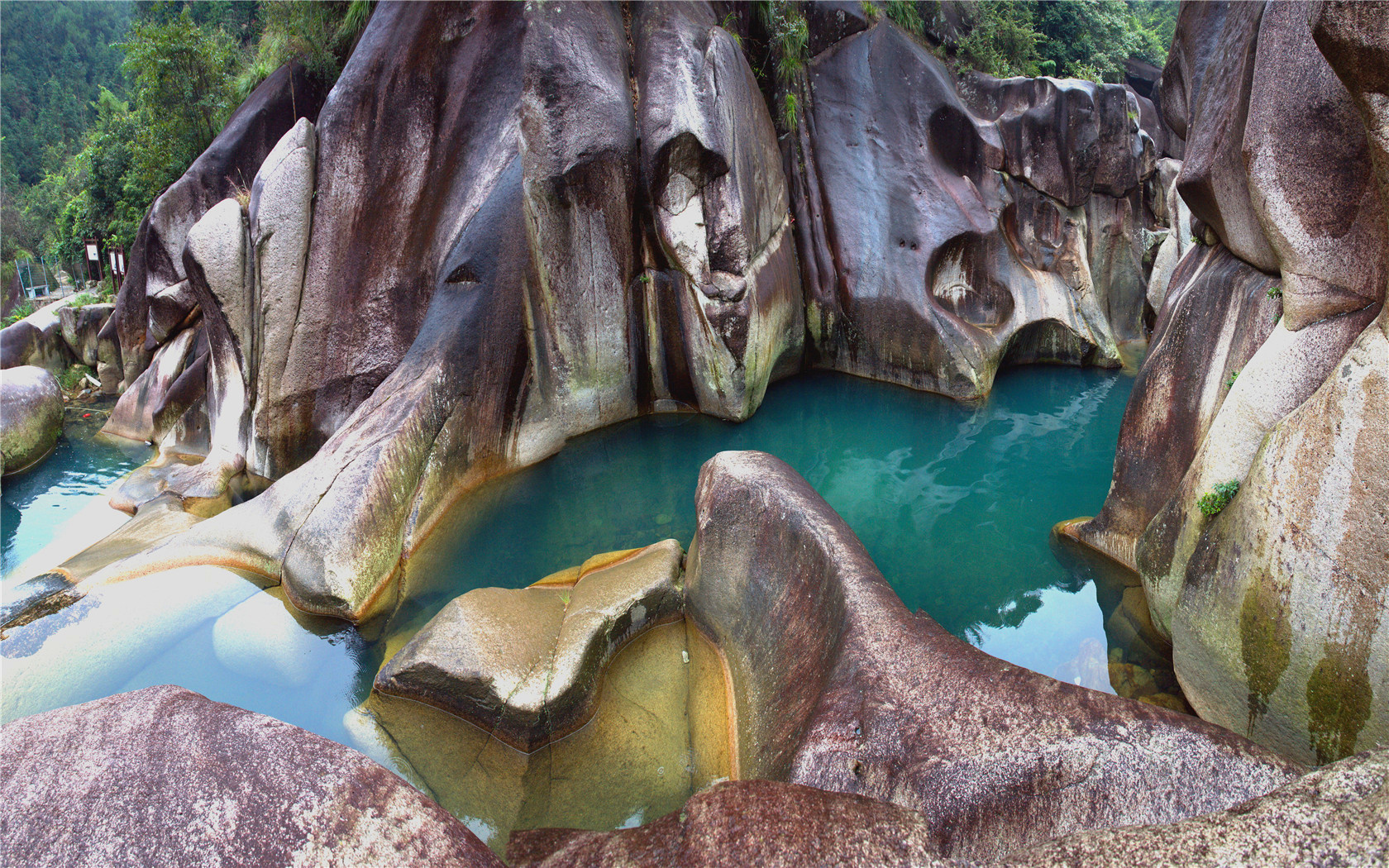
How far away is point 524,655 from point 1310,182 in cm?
557

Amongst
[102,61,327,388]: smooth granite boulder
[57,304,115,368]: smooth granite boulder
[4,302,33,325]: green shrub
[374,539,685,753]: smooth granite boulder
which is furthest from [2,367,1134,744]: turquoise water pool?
[4,302,33,325]: green shrub

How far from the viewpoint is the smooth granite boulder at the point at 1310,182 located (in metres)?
4.02

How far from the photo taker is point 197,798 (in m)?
2.29

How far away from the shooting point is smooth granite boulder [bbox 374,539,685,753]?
430 centimetres

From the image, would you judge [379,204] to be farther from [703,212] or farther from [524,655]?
[524,655]

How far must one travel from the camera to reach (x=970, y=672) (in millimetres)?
3285

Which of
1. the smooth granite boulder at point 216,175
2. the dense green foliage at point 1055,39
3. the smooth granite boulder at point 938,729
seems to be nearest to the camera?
the smooth granite boulder at point 938,729

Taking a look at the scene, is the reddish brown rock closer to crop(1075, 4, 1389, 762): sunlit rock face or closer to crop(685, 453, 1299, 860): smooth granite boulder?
crop(685, 453, 1299, 860): smooth granite boulder

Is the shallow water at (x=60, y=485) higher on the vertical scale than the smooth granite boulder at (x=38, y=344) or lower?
lower

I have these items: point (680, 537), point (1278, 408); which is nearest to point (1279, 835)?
point (1278, 408)

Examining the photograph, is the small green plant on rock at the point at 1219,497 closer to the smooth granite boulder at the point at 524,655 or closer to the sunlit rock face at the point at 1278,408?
the sunlit rock face at the point at 1278,408

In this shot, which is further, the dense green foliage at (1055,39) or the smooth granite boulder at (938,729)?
the dense green foliage at (1055,39)

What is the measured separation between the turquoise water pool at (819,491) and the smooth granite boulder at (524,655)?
0.63 m

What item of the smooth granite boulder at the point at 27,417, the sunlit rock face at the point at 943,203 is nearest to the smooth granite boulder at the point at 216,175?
the smooth granite boulder at the point at 27,417
